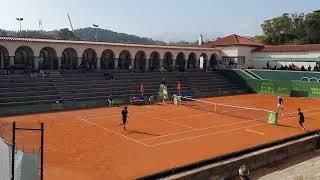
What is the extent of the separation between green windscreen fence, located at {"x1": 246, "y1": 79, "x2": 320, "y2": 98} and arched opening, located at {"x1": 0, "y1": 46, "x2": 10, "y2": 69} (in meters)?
29.7

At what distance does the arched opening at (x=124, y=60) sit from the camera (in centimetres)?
5389

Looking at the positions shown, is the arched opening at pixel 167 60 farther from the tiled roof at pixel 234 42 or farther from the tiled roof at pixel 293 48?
the tiled roof at pixel 293 48

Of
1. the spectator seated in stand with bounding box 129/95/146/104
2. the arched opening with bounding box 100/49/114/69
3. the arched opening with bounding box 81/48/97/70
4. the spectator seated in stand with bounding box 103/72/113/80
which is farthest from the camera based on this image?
the arched opening with bounding box 100/49/114/69

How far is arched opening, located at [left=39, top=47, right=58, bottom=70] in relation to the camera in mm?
46594

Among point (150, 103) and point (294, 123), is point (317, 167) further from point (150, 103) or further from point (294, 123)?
point (150, 103)

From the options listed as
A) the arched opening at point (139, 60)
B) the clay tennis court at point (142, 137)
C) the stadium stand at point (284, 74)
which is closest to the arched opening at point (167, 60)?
the arched opening at point (139, 60)

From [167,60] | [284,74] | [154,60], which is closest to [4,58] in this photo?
[154,60]

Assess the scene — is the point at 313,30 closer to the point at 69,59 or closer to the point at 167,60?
the point at 167,60

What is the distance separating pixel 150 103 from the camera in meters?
39.0

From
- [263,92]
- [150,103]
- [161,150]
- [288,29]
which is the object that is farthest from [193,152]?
[288,29]

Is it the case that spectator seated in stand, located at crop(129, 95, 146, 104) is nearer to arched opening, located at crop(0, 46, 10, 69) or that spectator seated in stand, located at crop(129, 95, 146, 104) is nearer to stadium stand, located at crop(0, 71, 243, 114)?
stadium stand, located at crop(0, 71, 243, 114)

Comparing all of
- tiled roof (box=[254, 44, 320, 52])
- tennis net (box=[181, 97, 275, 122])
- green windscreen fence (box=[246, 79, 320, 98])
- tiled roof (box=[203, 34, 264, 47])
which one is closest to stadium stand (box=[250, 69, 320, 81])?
green windscreen fence (box=[246, 79, 320, 98])

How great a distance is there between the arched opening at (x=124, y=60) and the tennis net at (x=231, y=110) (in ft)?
50.9

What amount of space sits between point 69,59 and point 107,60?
524 cm
